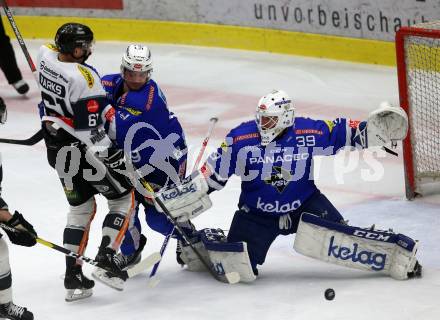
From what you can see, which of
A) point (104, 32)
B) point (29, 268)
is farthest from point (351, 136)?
point (104, 32)

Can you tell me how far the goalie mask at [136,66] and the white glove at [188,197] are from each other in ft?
1.75

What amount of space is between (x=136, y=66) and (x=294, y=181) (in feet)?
3.00

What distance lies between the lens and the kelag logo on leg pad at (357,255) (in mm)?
4871

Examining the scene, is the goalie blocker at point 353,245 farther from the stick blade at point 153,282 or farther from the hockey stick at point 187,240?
the stick blade at point 153,282

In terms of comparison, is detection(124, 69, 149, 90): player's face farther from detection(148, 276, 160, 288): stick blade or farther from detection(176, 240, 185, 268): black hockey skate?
detection(148, 276, 160, 288): stick blade

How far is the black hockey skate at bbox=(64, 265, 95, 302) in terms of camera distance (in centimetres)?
488

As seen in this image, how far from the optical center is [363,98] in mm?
8211

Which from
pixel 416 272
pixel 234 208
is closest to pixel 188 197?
pixel 416 272

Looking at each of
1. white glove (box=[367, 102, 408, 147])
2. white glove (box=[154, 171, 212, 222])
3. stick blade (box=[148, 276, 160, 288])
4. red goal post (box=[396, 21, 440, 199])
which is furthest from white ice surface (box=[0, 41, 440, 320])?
white glove (box=[367, 102, 408, 147])

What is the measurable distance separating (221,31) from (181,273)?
4.94m

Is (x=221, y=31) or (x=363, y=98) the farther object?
(x=221, y=31)

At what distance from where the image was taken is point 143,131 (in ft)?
16.8

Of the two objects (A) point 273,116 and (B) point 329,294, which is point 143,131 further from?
(B) point 329,294

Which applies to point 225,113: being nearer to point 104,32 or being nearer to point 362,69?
point 362,69
